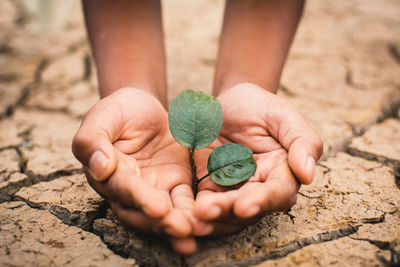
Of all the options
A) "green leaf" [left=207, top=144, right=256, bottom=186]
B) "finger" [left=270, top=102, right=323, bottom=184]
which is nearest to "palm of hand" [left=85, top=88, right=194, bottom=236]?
"green leaf" [left=207, top=144, right=256, bottom=186]

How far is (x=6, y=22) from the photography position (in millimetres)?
3105

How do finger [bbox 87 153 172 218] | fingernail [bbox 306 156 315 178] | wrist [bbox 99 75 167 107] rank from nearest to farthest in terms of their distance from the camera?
finger [bbox 87 153 172 218]
fingernail [bbox 306 156 315 178]
wrist [bbox 99 75 167 107]

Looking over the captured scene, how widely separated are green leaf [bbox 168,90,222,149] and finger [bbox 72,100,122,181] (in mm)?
199

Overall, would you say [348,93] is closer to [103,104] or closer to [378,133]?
[378,133]

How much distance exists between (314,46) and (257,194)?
2.34m

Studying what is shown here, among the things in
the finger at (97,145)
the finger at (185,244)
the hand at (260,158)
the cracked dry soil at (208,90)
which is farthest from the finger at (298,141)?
the finger at (97,145)

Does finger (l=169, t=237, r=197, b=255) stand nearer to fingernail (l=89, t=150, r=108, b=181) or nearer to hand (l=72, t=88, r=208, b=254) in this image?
hand (l=72, t=88, r=208, b=254)

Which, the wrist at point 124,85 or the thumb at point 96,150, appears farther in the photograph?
the wrist at point 124,85

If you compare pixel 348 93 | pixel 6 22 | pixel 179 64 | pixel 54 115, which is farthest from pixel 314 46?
pixel 6 22

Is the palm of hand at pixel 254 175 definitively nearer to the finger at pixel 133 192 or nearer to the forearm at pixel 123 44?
the finger at pixel 133 192

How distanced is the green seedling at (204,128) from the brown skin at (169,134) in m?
0.07

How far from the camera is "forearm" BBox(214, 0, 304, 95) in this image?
1.49m

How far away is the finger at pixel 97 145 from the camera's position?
840 mm

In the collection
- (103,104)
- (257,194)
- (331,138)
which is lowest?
(331,138)
